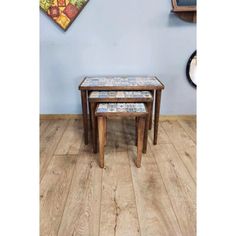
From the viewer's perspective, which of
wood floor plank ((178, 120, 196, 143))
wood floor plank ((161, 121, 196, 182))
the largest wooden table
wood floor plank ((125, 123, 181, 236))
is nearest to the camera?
wood floor plank ((125, 123, 181, 236))

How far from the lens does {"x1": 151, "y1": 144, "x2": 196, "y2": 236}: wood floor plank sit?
1556 mm

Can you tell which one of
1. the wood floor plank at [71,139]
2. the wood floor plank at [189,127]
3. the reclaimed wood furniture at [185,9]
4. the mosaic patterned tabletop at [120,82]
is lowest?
the wood floor plank at [189,127]

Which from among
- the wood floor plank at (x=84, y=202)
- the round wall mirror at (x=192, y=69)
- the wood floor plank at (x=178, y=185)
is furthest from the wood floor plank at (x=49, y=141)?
the round wall mirror at (x=192, y=69)

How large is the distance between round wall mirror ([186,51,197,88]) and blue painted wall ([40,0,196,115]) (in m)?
0.05

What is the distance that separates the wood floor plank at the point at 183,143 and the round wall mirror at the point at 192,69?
50 cm

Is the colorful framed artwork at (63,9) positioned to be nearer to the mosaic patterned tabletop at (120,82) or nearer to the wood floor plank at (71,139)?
A: the mosaic patterned tabletop at (120,82)

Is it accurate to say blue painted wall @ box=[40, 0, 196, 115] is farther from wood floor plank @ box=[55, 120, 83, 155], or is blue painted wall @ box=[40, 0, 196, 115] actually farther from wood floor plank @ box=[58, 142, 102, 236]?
wood floor plank @ box=[58, 142, 102, 236]

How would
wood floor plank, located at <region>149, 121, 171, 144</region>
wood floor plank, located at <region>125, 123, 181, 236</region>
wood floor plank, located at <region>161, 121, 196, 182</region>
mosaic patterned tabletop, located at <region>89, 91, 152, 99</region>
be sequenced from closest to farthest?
wood floor plank, located at <region>125, 123, 181, 236</region>
wood floor plank, located at <region>161, 121, 196, 182</region>
mosaic patterned tabletop, located at <region>89, 91, 152, 99</region>
wood floor plank, located at <region>149, 121, 171, 144</region>

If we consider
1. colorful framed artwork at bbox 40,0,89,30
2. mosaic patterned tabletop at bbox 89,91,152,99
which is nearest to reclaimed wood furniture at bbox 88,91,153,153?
mosaic patterned tabletop at bbox 89,91,152,99

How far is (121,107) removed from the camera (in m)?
Result: 2.25

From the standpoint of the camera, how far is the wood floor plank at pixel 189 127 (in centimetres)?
298

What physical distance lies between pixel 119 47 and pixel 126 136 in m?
1.00
